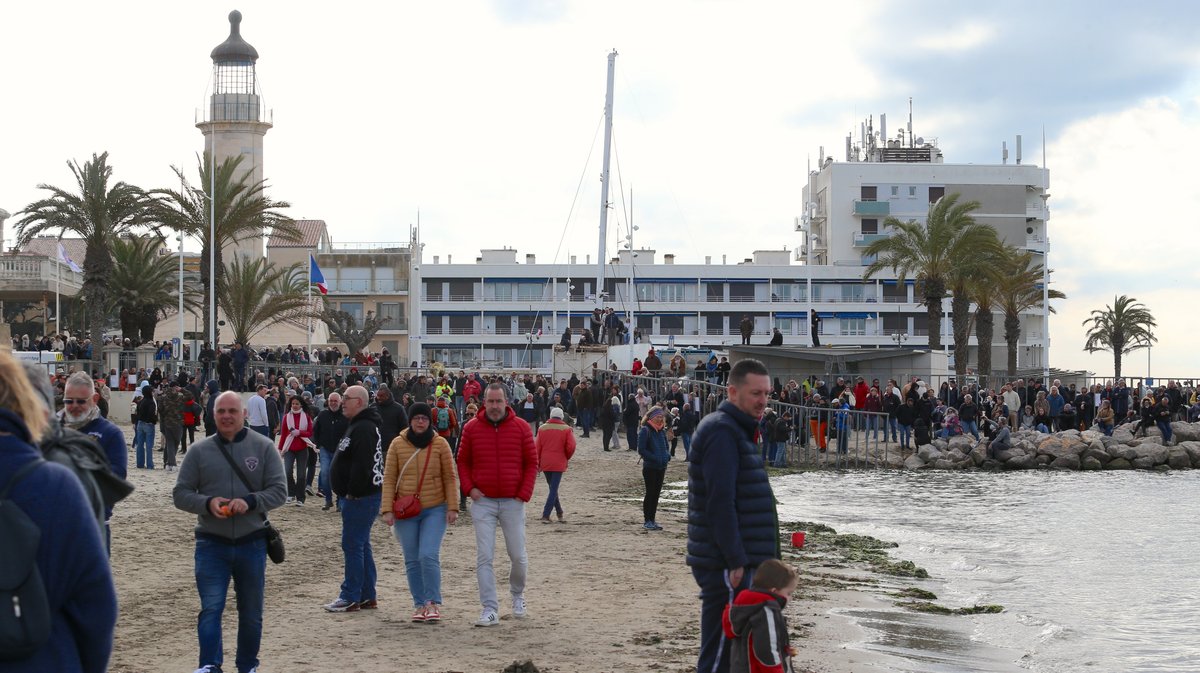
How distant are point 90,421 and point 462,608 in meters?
4.01

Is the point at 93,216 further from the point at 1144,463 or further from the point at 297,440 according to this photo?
the point at 1144,463

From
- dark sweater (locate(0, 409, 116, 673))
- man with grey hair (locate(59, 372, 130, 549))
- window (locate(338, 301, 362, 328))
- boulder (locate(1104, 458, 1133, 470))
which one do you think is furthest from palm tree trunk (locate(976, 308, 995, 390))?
dark sweater (locate(0, 409, 116, 673))

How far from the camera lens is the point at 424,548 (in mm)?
9883

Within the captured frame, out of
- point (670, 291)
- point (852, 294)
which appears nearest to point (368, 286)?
point (670, 291)

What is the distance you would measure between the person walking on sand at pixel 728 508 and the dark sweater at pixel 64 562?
10.9 feet

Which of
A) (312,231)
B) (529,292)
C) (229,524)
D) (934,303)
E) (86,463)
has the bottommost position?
(229,524)

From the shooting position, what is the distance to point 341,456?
10.5 metres

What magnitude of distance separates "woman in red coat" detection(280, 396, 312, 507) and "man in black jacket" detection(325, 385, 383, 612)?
26.1ft

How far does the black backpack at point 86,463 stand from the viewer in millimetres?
4195

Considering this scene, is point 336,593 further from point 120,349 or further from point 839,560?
point 120,349

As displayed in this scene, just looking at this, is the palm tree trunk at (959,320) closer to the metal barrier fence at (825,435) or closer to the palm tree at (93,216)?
the metal barrier fence at (825,435)

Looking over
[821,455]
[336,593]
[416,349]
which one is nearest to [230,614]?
[336,593]

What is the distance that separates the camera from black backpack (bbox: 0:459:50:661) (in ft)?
11.0

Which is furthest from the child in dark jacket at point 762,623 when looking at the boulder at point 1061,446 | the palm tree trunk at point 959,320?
the palm tree trunk at point 959,320
